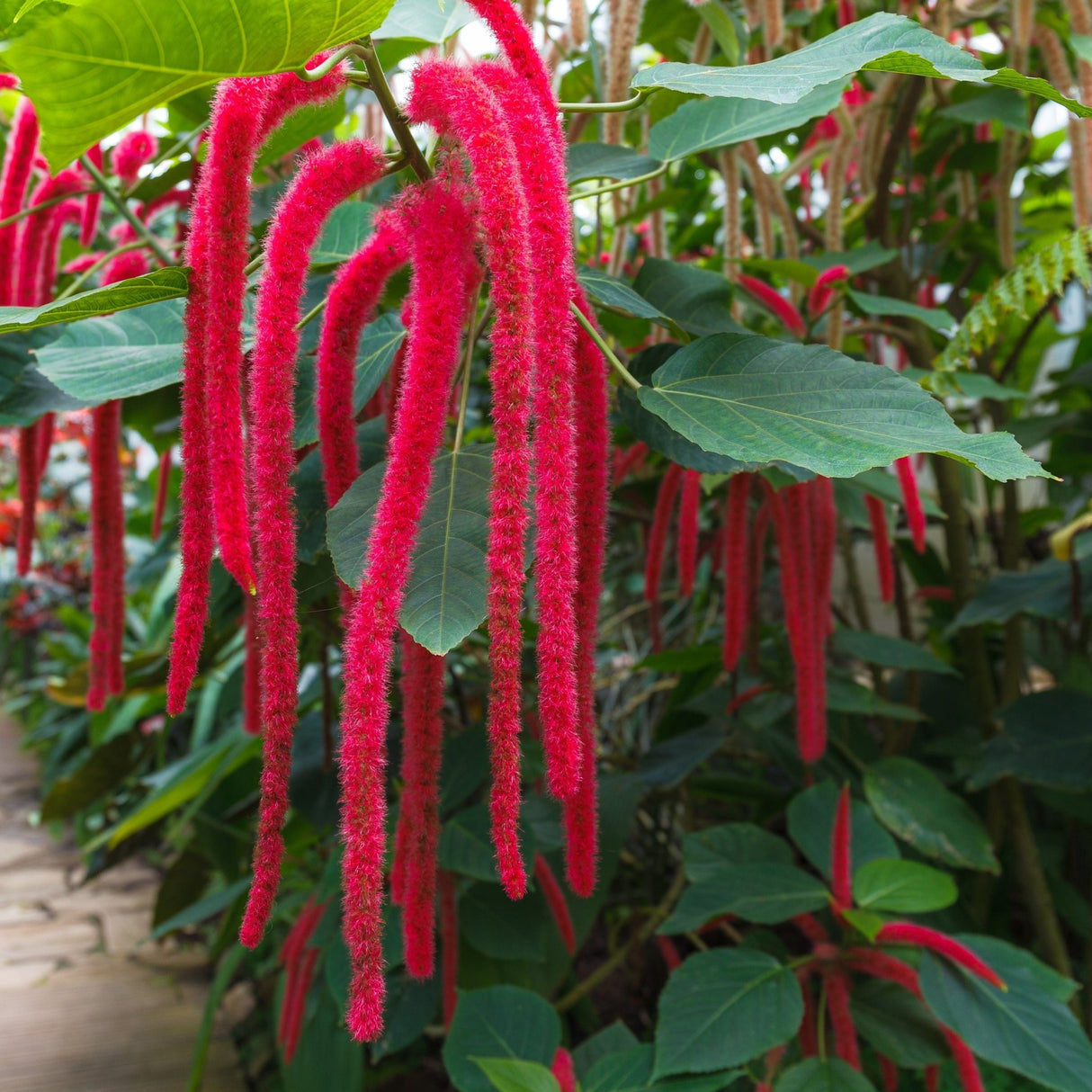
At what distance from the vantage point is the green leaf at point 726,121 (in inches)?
27.2

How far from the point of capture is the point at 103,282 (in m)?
0.82

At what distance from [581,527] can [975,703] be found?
1007 millimetres

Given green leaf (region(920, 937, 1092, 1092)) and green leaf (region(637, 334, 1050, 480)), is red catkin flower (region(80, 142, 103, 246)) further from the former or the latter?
green leaf (region(920, 937, 1092, 1092))

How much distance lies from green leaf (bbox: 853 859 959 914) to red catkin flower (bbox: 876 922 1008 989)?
2cm

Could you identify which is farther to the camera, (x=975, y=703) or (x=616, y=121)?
(x=975, y=703)

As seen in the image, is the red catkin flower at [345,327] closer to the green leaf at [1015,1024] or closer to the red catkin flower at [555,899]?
the red catkin flower at [555,899]

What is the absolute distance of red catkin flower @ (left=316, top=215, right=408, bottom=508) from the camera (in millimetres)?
525

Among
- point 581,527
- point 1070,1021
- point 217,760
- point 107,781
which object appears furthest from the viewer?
point 107,781

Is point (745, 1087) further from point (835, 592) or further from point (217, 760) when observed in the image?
point (835, 592)

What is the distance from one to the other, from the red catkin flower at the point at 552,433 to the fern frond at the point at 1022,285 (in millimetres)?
602

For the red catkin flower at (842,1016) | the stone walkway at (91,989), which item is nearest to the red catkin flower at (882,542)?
the red catkin flower at (842,1016)

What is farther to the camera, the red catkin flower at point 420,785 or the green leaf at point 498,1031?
the green leaf at point 498,1031

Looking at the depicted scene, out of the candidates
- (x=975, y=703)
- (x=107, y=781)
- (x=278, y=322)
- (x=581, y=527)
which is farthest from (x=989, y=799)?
(x=107, y=781)

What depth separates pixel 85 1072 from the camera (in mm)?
1564
